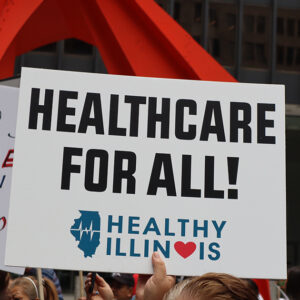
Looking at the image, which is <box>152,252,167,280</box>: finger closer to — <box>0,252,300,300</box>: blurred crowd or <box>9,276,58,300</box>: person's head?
<box>0,252,300,300</box>: blurred crowd

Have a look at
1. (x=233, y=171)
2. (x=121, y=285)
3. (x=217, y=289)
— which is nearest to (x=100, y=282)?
(x=233, y=171)

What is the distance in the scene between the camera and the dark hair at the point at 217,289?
1.44m

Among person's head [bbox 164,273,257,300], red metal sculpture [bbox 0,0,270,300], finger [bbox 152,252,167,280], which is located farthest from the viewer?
red metal sculpture [bbox 0,0,270,300]

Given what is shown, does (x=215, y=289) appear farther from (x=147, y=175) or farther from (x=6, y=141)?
(x=6, y=141)

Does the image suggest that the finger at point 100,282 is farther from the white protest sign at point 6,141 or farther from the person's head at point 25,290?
the white protest sign at point 6,141

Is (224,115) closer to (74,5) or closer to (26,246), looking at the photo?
(26,246)

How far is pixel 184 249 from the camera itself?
8.75ft

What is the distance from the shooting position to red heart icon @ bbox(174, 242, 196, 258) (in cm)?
266

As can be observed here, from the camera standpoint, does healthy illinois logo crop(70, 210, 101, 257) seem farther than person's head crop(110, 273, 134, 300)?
No

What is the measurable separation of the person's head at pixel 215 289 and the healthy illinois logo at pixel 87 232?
1.20 meters

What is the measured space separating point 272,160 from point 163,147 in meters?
0.43

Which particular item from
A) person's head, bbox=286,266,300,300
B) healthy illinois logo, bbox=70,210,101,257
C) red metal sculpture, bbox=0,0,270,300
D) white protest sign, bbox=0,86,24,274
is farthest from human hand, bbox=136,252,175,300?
red metal sculpture, bbox=0,0,270,300

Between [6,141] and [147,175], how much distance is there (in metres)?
2.11

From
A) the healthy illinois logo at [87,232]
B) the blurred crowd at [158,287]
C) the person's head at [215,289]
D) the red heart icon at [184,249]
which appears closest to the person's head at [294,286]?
the blurred crowd at [158,287]
